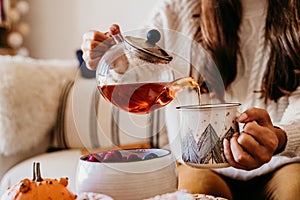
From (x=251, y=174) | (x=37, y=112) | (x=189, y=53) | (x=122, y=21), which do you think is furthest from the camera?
(x=122, y=21)

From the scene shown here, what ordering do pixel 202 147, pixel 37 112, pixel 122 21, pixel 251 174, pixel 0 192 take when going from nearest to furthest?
pixel 202 147 → pixel 251 174 → pixel 0 192 → pixel 37 112 → pixel 122 21

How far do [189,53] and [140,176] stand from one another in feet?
0.87

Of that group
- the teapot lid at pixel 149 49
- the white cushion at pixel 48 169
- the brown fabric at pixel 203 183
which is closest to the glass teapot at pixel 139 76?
the teapot lid at pixel 149 49

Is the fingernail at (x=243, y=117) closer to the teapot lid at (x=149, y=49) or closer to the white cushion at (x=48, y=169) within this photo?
the teapot lid at (x=149, y=49)

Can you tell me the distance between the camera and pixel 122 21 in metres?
2.35

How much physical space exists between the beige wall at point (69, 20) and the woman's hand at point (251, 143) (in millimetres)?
1575

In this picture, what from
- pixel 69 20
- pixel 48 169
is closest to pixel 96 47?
pixel 48 169

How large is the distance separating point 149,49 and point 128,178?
20 cm

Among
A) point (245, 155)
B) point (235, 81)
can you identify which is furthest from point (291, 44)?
point (245, 155)

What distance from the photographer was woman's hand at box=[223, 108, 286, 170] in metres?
0.72

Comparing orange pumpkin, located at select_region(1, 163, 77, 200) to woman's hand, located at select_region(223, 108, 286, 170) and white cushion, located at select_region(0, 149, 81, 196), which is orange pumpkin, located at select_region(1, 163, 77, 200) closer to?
woman's hand, located at select_region(223, 108, 286, 170)

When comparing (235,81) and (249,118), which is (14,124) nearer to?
(235,81)

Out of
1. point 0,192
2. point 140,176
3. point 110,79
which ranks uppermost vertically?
point 110,79

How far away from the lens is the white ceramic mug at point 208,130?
71cm
